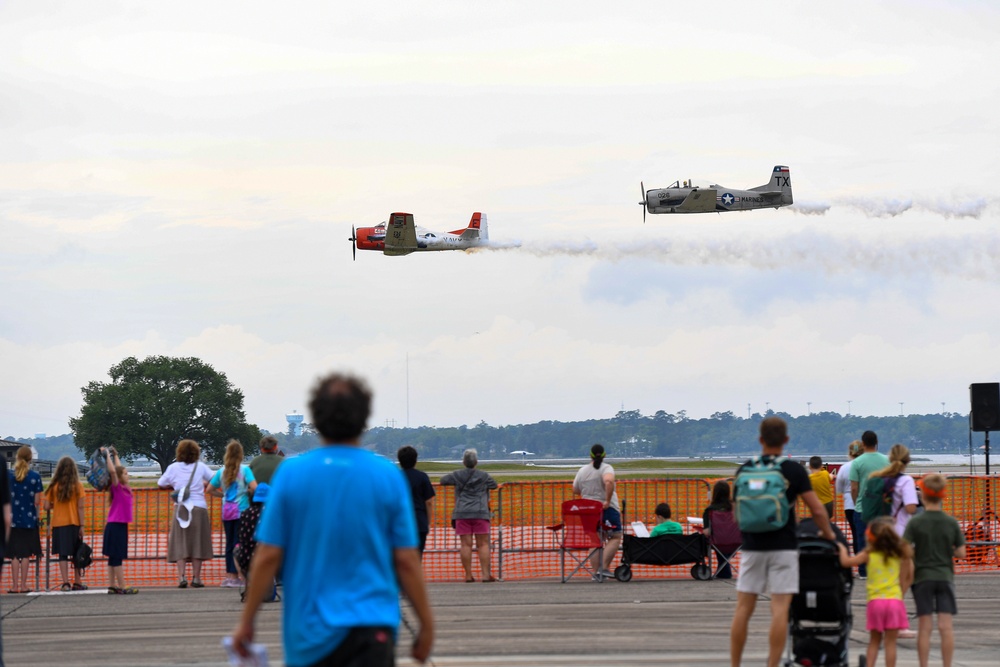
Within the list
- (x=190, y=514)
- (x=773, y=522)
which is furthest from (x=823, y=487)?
(x=773, y=522)

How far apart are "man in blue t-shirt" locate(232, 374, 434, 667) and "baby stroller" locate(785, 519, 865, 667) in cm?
441

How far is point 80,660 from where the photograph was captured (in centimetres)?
995

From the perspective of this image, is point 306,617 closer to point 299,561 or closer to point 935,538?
point 299,561

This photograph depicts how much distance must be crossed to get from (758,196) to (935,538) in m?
45.5

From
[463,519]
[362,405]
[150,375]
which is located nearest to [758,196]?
[463,519]

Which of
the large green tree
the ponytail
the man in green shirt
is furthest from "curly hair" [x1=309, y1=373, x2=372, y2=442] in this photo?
the large green tree

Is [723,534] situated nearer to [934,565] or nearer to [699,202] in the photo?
[934,565]

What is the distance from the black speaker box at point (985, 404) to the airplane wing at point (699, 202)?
30.7 meters

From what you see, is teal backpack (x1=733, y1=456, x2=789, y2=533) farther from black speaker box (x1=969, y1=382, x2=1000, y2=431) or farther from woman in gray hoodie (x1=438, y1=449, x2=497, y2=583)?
black speaker box (x1=969, y1=382, x2=1000, y2=431)

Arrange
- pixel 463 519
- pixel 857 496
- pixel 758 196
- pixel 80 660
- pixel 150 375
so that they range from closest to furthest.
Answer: pixel 80 660 → pixel 857 496 → pixel 463 519 → pixel 758 196 → pixel 150 375

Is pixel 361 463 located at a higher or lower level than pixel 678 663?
higher

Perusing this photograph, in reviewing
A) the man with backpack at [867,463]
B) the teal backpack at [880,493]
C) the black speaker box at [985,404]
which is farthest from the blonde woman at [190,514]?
the black speaker box at [985,404]

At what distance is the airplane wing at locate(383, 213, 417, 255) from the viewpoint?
175ft

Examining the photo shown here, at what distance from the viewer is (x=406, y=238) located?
179 feet
